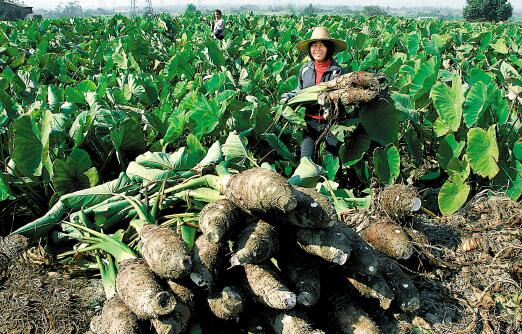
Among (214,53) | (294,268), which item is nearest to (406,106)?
(294,268)

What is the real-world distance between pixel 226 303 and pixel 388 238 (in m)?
0.90

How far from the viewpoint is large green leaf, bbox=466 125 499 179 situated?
2990mm

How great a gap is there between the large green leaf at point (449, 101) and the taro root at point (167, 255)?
2.26 m

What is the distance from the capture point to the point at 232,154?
2.70 meters

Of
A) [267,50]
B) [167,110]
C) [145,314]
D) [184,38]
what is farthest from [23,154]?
[184,38]

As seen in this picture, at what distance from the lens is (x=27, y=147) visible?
8.71 feet

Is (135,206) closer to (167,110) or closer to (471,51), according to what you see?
(167,110)

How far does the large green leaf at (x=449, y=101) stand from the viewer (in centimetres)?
334

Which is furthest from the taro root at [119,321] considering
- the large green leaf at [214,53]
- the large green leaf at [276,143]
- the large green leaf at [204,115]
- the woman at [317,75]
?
the large green leaf at [214,53]

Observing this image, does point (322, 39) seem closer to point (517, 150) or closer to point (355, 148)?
point (355, 148)

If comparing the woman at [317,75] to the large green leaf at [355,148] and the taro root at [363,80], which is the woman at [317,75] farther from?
the taro root at [363,80]

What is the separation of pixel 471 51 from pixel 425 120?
5.58 metres

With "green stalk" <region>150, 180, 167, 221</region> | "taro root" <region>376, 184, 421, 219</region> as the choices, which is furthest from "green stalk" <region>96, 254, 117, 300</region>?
"taro root" <region>376, 184, 421, 219</region>

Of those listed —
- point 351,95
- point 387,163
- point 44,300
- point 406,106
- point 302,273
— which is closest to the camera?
point 302,273
